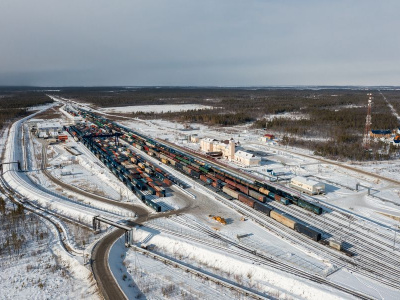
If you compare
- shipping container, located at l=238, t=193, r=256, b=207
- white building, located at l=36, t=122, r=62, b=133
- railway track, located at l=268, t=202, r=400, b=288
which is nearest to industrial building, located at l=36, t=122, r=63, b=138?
white building, located at l=36, t=122, r=62, b=133

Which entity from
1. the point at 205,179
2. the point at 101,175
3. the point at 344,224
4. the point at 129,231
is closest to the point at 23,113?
the point at 101,175

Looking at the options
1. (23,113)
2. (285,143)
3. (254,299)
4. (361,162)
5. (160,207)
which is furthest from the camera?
(23,113)

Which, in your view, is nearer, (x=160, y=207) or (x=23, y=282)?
(x=23, y=282)

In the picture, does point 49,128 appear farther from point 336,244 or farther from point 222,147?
point 336,244

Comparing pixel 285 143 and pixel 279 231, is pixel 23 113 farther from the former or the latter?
pixel 279 231

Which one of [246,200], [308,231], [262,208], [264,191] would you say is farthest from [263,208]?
[308,231]

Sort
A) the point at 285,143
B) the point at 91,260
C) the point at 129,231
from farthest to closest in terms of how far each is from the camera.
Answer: the point at 285,143 → the point at 129,231 → the point at 91,260

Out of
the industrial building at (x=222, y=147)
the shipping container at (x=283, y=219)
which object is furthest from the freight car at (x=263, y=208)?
the industrial building at (x=222, y=147)
